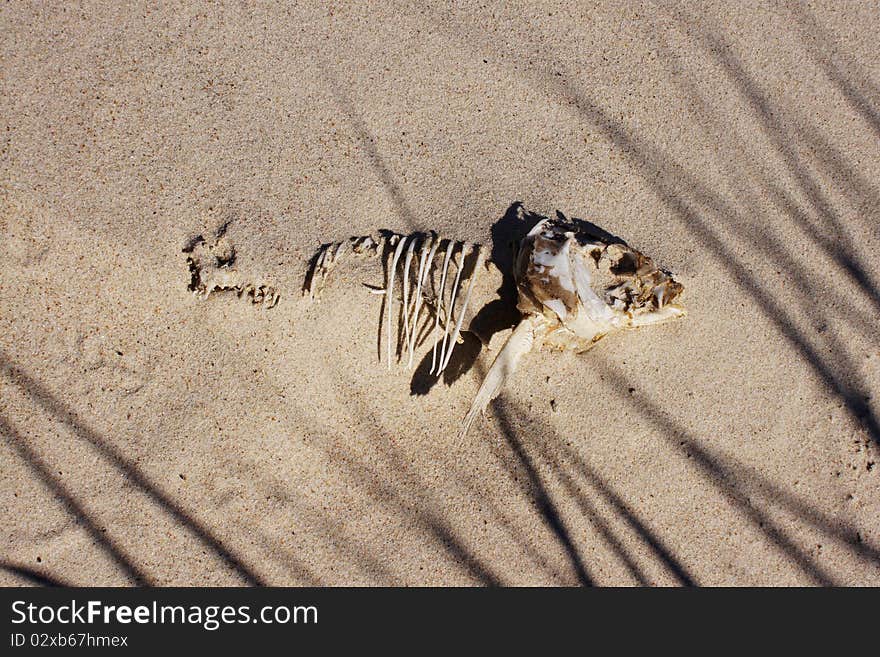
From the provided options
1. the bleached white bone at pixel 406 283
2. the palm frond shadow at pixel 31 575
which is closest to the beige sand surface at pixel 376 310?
the palm frond shadow at pixel 31 575

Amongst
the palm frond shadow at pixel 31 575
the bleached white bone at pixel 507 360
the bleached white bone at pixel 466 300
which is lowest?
the bleached white bone at pixel 507 360

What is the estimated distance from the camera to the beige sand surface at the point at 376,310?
189 cm

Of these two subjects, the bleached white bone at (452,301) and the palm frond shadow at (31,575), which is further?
the palm frond shadow at (31,575)

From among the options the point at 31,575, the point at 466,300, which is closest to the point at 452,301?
the point at 466,300

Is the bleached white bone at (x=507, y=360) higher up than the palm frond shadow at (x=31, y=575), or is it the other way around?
the palm frond shadow at (x=31, y=575)

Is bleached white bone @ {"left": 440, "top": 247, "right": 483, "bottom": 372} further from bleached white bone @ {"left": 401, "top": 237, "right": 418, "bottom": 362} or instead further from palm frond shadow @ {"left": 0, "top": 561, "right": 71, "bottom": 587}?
palm frond shadow @ {"left": 0, "top": 561, "right": 71, "bottom": 587}

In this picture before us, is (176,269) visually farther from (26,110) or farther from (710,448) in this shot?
(710,448)

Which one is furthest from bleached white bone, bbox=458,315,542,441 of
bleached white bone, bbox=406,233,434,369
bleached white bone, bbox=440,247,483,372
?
bleached white bone, bbox=406,233,434,369

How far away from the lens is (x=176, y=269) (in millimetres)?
1869

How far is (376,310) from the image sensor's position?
74.7 inches

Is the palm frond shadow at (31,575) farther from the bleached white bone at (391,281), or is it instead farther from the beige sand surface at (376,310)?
the bleached white bone at (391,281)

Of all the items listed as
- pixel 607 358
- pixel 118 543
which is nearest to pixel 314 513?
pixel 118 543

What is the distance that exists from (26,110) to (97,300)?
0.65 meters

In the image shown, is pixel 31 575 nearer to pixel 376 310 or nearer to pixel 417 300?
pixel 376 310
